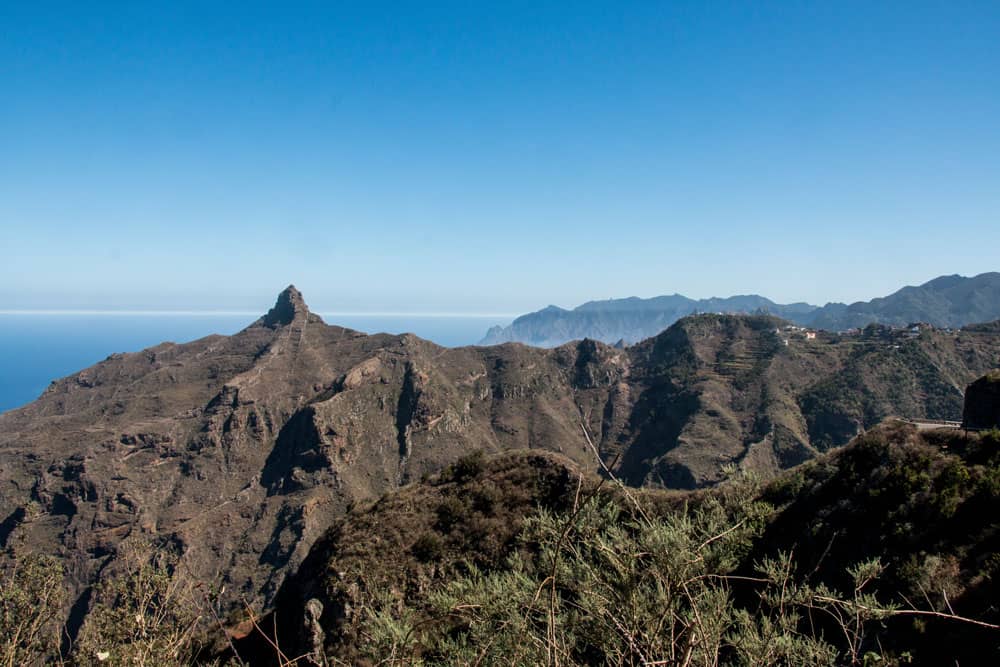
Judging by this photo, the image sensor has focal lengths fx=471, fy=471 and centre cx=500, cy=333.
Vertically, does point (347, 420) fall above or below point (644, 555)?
below

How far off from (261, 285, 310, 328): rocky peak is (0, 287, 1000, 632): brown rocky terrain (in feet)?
9.04

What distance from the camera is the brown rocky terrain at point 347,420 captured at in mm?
78000

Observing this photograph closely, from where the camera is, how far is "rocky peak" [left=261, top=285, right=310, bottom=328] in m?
145

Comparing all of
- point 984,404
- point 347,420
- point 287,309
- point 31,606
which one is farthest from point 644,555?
point 287,309

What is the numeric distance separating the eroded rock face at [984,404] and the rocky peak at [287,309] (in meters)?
146

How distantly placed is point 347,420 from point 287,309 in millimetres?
65665

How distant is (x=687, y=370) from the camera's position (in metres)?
125

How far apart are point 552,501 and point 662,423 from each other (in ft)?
312

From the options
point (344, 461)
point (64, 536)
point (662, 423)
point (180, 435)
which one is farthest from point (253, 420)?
point (662, 423)

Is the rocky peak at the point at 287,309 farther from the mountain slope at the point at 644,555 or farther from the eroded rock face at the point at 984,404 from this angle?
the eroded rock face at the point at 984,404

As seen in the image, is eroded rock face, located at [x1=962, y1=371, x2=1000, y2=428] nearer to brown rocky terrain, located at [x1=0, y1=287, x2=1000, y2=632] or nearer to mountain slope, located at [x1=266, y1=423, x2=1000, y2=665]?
mountain slope, located at [x1=266, y1=423, x2=1000, y2=665]

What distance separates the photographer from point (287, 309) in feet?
490

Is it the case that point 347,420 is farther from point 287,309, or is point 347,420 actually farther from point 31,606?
point 31,606

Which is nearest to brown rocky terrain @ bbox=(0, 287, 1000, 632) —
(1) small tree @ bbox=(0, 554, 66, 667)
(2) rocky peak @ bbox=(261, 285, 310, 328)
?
(2) rocky peak @ bbox=(261, 285, 310, 328)
